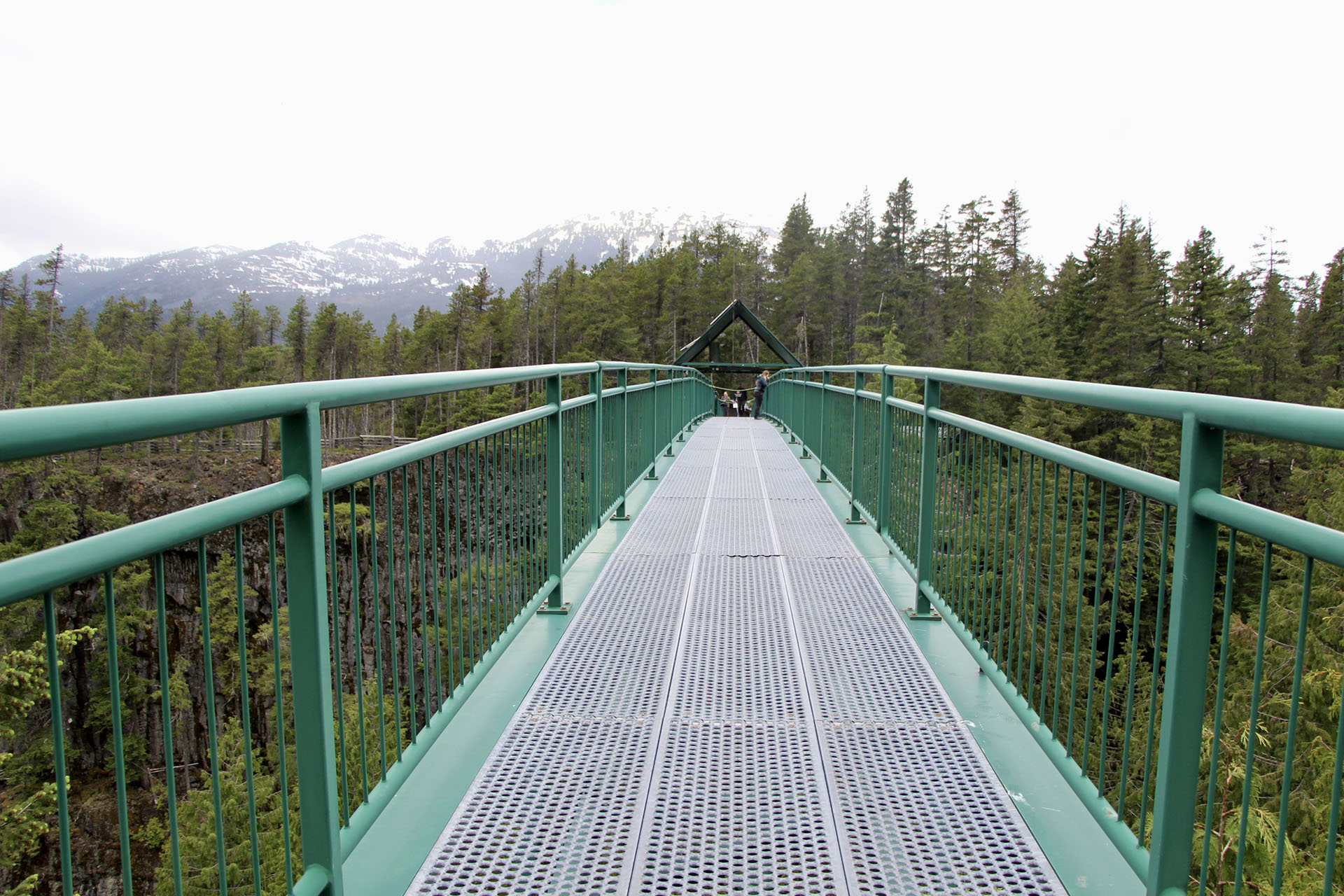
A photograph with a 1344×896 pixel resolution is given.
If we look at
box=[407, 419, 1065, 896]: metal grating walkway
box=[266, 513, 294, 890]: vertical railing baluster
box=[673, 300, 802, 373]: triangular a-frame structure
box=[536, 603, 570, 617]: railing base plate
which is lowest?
box=[407, 419, 1065, 896]: metal grating walkway

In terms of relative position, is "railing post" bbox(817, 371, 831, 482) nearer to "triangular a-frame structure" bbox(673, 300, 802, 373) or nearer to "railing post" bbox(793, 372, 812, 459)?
"railing post" bbox(793, 372, 812, 459)

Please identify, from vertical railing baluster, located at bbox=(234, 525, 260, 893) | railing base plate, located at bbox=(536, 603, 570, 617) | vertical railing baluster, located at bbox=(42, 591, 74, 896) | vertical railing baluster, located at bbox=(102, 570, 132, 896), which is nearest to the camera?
vertical railing baluster, located at bbox=(42, 591, 74, 896)

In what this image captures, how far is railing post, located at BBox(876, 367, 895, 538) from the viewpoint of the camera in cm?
508

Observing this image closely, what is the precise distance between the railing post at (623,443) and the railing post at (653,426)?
134 cm

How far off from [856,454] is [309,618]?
5.26 meters

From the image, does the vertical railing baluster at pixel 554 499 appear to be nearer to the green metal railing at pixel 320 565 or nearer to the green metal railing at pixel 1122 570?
the green metal railing at pixel 320 565

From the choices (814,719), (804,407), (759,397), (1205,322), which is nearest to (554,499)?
(814,719)

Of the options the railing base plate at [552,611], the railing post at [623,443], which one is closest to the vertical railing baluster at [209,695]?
the railing base plate at [552,611]

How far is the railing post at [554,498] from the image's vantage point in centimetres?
417

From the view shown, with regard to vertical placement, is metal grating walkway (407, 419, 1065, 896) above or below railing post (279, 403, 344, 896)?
below

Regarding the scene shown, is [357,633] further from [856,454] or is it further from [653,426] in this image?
[653,426]

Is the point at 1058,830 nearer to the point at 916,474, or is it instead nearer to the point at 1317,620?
the point at 916,474

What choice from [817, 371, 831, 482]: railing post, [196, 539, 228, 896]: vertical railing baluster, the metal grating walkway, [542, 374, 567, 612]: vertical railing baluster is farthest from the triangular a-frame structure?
[196, 539, 228, 896]: vertical railing baluster

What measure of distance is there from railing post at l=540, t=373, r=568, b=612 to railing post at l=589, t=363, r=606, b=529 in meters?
1.02
